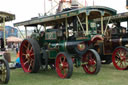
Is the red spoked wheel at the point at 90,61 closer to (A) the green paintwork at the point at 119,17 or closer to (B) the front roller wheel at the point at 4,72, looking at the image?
(A) the green paintwork at the point at 119,17

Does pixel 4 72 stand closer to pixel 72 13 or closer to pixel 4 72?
pixel 4 72

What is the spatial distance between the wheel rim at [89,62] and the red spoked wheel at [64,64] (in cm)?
85

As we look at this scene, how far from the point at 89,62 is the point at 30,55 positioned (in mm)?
2059

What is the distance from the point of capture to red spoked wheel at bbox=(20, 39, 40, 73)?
7.12m

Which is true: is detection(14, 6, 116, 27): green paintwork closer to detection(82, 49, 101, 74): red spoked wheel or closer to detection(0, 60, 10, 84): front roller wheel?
detection(82, 49, 101, 74): red spoked wheel

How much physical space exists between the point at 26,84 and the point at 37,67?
1.68m

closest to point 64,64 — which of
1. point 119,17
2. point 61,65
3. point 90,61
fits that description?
point 61,65

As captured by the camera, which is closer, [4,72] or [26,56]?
[4,72]

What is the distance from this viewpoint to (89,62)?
6.94 meters

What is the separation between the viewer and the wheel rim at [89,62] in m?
6.82

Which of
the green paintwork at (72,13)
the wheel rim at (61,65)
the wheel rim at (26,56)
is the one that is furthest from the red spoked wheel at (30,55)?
the wheel rim at (61,65)

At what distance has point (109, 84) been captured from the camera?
5.33 metres

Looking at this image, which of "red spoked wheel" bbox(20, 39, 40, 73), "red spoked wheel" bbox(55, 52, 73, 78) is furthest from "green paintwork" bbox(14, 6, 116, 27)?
"red spoked wheel" bbox(55, 52, 73, 78)

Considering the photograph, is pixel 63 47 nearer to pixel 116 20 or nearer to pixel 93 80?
pixel 93 80
